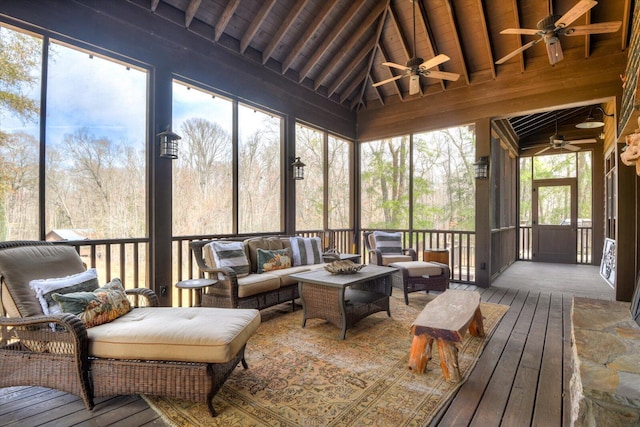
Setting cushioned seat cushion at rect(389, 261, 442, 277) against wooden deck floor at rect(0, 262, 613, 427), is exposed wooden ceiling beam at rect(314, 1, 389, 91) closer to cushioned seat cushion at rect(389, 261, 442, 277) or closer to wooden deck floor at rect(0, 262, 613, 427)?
cushioned seat cushion at rect(389, 261, 442, 277)

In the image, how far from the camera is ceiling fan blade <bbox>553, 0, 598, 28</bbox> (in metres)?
3.07

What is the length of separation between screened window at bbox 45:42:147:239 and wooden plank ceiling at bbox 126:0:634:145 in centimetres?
103

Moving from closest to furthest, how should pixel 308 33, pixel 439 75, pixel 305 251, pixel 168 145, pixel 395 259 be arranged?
1. pixel 168 145
2. pixel 439 75
3. pixel 305 251
4. pixel 308 33
5. pixel 395 259

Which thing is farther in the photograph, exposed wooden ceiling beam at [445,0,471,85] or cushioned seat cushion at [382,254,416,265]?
cushioned seat cushion at [382,254,416,265]

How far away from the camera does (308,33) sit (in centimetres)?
535

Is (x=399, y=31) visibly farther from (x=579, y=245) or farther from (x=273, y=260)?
(x=579, y=245)

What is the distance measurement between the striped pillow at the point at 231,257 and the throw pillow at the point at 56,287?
1.47 metres

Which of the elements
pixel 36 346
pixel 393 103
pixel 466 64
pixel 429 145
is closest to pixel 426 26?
pixel 466 64

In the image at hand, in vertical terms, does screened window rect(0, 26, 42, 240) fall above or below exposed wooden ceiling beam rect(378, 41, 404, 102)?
below

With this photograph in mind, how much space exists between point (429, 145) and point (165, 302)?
5.68m

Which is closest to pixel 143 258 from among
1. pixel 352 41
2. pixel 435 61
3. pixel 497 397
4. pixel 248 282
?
pixel 248 282

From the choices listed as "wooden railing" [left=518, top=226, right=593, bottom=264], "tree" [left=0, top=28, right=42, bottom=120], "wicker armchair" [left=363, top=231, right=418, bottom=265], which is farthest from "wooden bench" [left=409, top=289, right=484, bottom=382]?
"wooden railing" [left=518, top=226, right=593, bottom=264]

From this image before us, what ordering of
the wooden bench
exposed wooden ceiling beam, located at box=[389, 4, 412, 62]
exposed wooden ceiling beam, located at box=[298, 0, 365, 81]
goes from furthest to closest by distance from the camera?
exposed wooden ceiling beam, located at box=[389, 4, 412, 62] → exposed wooden ceiling beam, located at box=[298, 0, 365, 81] → the wooden bench

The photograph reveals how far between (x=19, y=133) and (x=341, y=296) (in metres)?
3.45
